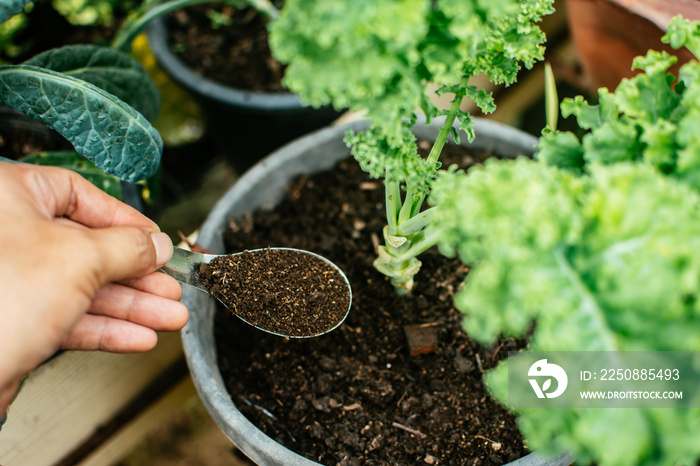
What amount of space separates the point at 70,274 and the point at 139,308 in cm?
27

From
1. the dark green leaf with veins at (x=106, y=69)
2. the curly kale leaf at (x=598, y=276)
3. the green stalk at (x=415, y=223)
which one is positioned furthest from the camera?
the dark green leaf with veins at (x=106, y=69)

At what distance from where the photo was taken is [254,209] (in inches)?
52.5

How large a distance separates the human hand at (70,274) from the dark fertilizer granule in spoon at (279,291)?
10cm

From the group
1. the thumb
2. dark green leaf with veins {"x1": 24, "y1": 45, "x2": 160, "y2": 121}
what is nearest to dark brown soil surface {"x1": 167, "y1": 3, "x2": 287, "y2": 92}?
dark green leaf with veins {"x1": 24, "y1": 45, "x2": 160, "y2": 121}

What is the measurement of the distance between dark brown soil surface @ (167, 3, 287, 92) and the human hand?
2.58 ft

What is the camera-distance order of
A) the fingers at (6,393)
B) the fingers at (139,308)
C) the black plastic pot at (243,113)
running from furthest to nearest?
the black plastic pot at (243,113) < the fingers at (139,308) < the fingers at (6,393)

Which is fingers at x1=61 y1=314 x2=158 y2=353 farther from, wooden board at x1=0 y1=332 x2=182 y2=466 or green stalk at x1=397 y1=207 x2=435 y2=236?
green stalk at x1=397 y1=207 x2=435 y2=236

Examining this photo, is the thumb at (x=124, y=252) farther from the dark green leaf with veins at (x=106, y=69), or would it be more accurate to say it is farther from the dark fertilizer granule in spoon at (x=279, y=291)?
the dark green leaf with veins at (x=106, y=69)

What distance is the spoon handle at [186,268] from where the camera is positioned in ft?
3.46

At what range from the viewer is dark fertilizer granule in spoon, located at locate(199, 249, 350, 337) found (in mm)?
1054

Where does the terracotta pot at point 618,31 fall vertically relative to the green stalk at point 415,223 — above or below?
above

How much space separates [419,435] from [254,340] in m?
0.41
